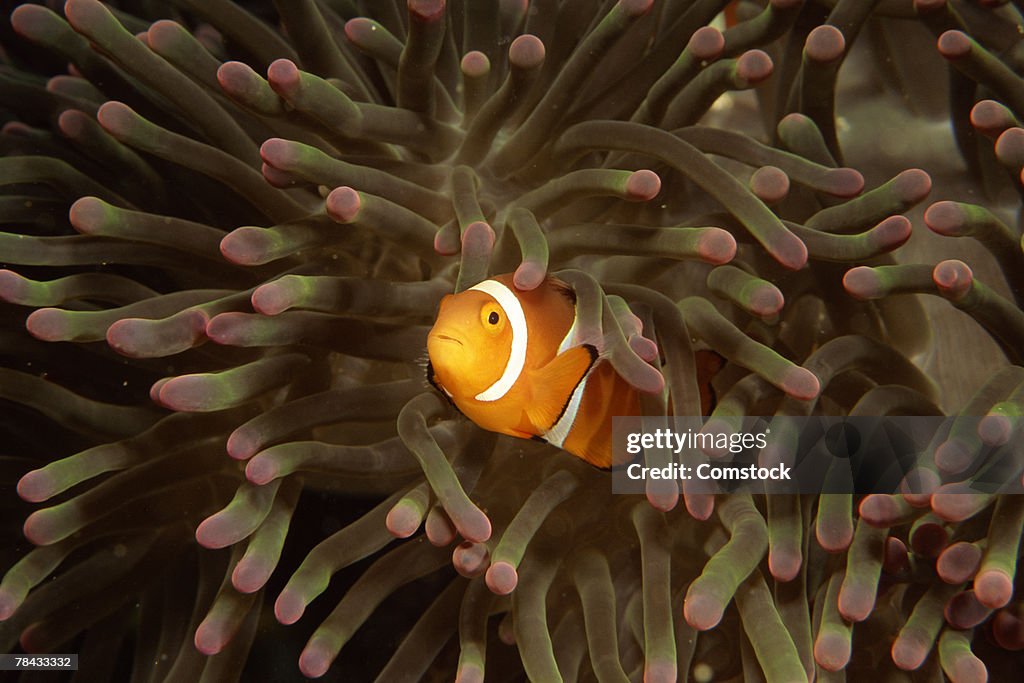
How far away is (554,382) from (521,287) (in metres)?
0.11

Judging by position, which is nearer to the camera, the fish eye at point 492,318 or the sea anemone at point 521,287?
the fish eye at point 492,318

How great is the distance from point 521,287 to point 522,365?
0.29ft

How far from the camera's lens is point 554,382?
0.90m

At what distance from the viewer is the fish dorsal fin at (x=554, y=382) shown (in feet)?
2.92

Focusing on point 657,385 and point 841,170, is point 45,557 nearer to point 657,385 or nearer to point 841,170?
point 657,385

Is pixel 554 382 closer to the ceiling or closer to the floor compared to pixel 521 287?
closer to the floor

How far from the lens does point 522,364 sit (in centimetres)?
90

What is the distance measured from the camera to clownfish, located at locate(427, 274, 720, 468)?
2.78 ft

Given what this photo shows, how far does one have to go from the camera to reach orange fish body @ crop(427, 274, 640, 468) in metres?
0.85

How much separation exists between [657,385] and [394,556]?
1.51ft

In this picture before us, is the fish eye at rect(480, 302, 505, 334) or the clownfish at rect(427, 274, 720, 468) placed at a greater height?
the fish eye at rect(480, 302, 505, 334)

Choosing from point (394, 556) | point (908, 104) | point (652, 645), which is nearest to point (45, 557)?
point (394, 556)

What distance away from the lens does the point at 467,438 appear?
1069 millimetres

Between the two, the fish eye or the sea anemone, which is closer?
the fish eye
